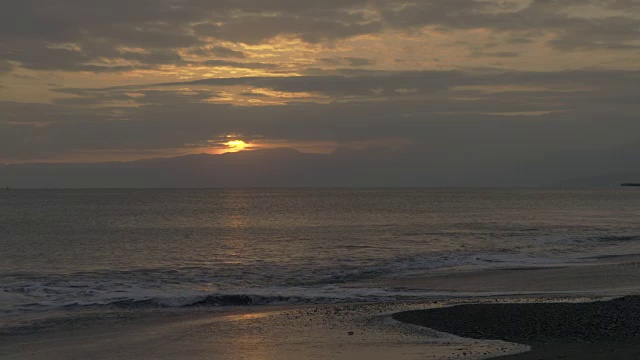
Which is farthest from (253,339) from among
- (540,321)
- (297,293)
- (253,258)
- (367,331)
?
(253,258)

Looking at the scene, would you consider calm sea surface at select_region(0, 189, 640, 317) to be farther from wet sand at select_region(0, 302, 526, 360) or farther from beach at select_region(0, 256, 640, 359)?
wet sand at select_region(0, 302, 526, 360)

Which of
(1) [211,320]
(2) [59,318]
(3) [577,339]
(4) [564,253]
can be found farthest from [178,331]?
(4) [564,253]

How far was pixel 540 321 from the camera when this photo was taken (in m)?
17.6

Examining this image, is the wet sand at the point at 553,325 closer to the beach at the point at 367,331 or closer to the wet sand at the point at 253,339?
the beach at the point at 367,331

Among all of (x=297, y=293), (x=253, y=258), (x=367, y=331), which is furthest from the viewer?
(x=253, y=258)

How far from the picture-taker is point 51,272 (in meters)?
32.9

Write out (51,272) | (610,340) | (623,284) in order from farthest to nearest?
(51,272), (623,284), (610,340)

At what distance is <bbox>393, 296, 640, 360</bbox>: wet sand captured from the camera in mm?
14297

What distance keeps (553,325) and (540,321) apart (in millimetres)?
623

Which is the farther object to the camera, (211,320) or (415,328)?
(211,320)

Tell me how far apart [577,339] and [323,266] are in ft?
65.5

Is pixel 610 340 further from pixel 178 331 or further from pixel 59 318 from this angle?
pixel 59 318

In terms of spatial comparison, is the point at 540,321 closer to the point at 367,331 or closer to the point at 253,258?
the point at 367,331

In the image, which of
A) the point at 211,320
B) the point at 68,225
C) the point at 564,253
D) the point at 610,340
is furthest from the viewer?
the point at 68,225
